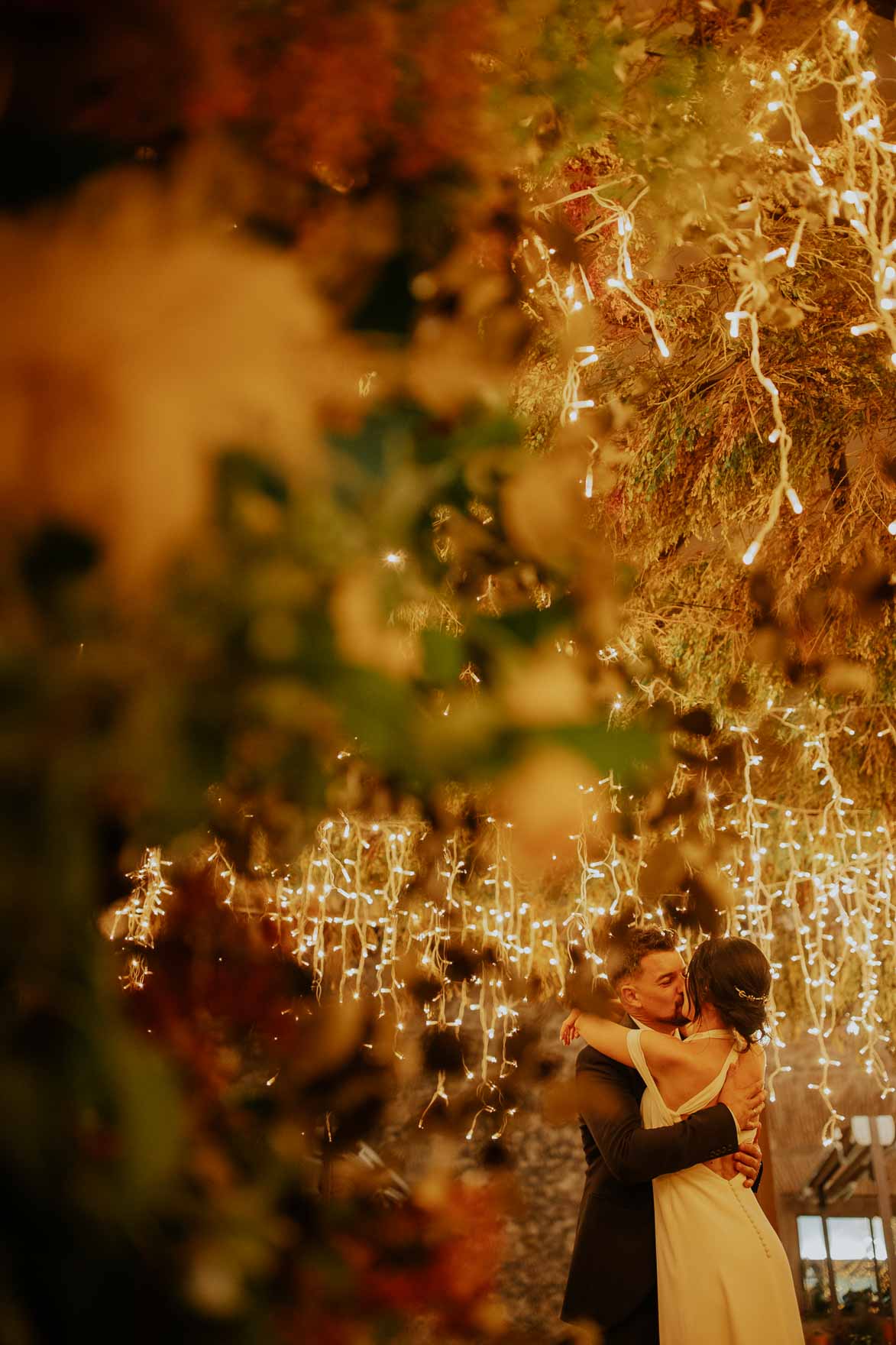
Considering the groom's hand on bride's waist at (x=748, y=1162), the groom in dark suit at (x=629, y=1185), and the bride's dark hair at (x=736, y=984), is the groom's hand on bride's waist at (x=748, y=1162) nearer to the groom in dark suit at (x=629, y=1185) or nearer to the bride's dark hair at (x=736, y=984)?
the groom in dark suit at (x=629, y=1185)

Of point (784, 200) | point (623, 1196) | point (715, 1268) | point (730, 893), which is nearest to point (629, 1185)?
point (623, 1196)

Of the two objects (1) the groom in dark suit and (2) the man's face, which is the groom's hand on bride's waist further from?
(2) the man's face

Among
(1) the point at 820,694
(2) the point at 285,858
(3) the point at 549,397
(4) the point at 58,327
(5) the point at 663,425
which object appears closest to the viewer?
(4) the point at 58,327

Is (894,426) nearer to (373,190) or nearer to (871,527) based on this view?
(871,527)

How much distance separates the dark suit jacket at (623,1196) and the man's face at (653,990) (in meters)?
0.16

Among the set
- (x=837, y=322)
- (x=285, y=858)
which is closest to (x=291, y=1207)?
(x=285, y=858)

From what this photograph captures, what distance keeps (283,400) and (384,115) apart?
266 mm

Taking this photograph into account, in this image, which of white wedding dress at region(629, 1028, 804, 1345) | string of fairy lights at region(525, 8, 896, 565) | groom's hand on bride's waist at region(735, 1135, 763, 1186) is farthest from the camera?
groom's hand on bride's waist at region(735, 1135, 763, 1186)

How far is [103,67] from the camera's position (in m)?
0.47

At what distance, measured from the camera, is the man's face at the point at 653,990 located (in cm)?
208

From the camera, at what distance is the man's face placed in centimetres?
208

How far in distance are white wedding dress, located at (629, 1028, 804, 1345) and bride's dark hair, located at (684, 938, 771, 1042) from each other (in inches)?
7.7

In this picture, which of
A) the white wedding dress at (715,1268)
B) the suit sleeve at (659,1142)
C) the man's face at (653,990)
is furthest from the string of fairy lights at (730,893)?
the white wedding dress at (715,1268)

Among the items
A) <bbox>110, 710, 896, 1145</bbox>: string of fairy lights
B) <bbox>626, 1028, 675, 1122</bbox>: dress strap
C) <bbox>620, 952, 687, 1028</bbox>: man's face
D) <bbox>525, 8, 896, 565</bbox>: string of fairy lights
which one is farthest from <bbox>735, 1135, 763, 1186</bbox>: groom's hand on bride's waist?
<bbox>525, 8, 896, 565</bbox>: string of fairy lights
